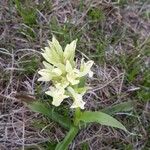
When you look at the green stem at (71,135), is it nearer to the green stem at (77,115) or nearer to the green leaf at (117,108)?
the green stem at (77,115)

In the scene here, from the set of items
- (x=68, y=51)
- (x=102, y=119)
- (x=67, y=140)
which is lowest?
(x=67, y=140)

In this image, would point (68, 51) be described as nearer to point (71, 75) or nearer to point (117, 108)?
point (71, 75)

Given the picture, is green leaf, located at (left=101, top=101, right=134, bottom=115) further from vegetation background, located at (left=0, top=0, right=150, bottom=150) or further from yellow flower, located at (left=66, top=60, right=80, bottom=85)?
yellow flower, located at (left=66, top=60, right=80, bottom=85)

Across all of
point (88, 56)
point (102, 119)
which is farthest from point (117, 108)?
point (88, 56)

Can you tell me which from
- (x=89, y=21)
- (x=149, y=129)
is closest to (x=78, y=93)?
(x=149, y=129)

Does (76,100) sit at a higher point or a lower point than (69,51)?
lower

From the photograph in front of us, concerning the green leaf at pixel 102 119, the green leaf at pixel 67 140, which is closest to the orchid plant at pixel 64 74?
the green leaf at pixel 102 119
